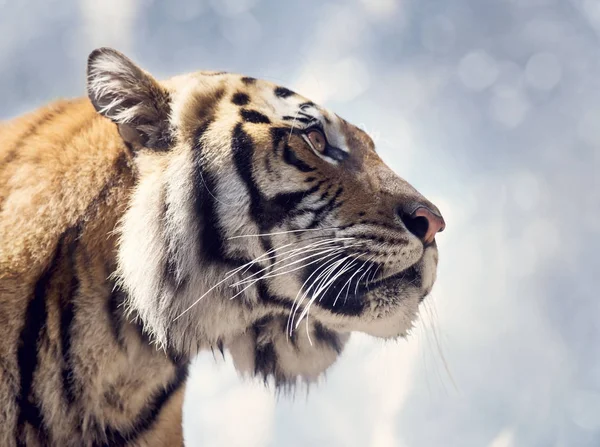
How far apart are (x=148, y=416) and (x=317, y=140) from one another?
1.10 metres

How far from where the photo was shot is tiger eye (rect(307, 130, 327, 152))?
2258mm

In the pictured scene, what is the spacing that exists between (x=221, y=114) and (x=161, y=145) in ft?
0.79

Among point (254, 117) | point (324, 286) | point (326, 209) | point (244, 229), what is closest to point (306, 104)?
point (254, 117)

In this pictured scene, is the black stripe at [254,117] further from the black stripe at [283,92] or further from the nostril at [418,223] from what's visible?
the nostril at [418,223]

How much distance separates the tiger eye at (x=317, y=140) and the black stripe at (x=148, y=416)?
892 millimetres

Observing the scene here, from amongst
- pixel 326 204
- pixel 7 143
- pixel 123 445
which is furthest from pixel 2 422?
pixel 326 204

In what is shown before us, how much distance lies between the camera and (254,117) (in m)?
2.25

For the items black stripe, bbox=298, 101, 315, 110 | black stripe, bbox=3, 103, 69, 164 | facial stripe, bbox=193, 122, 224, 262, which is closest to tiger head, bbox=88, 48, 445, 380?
facial stripe, bbox=193, 122, 224, 262

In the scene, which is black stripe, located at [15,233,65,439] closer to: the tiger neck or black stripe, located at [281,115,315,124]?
the tiger neck

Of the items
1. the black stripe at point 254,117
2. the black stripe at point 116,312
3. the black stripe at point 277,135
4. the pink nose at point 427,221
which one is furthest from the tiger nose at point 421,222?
the black stripe at point 116,312

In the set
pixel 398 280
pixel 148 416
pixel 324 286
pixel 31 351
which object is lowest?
pixel 148 416

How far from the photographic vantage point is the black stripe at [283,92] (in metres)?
2.39

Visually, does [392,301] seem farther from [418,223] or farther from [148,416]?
[148,416]

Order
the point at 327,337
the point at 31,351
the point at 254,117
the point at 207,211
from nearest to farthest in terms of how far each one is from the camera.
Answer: the point at 31,351, the point at 207,211, the point at 254,117, the point at 327,337
